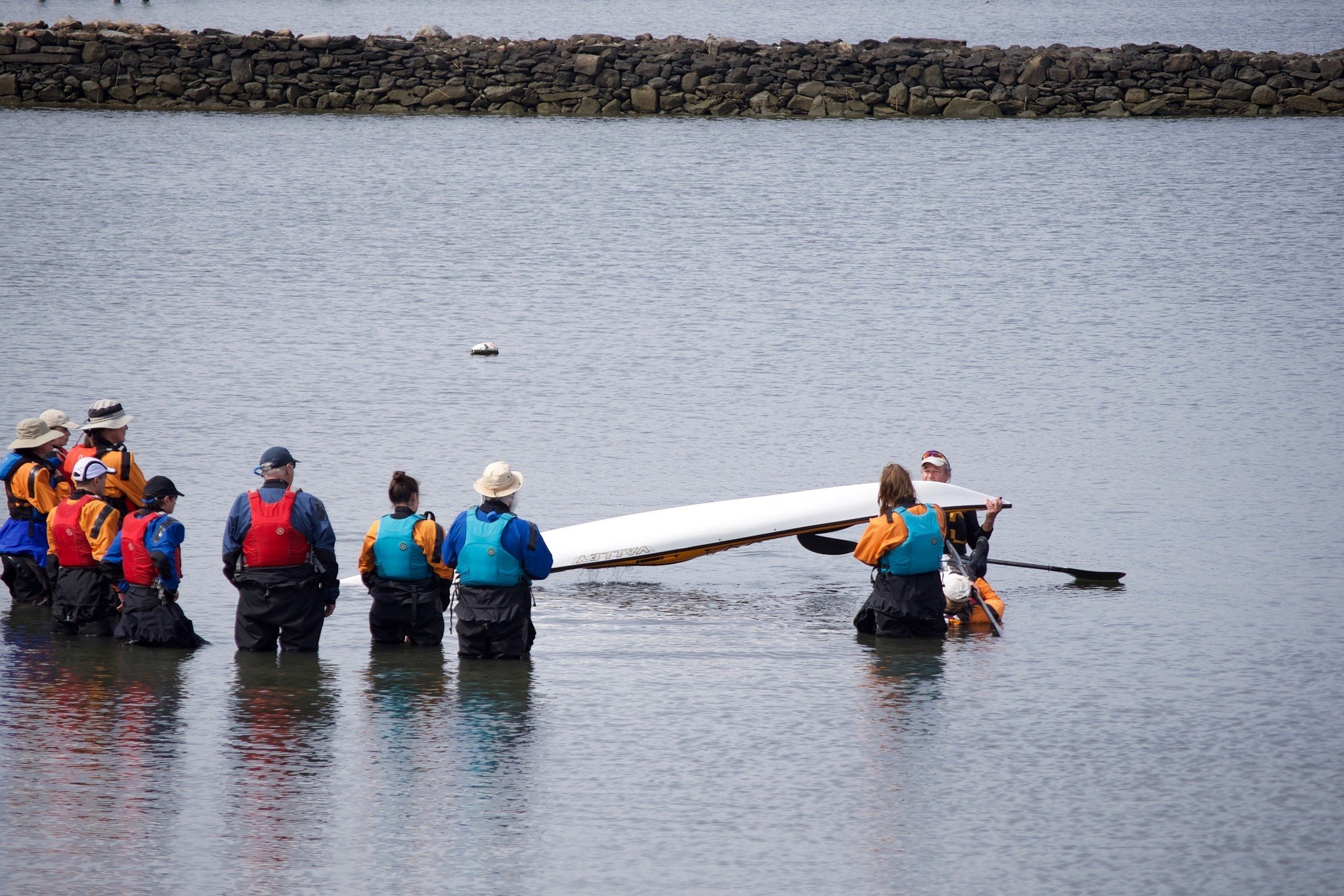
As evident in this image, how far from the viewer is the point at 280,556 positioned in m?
9.99

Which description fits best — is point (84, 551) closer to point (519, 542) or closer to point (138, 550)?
point (138, 550)

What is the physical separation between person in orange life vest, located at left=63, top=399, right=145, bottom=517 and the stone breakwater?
37.6 meters

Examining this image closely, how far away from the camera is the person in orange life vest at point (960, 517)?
11781 mm

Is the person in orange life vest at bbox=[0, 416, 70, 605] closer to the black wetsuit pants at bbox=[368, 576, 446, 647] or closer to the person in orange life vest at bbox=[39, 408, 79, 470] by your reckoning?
the person in orange life vest at bbox=[39, 408, 79, 470]

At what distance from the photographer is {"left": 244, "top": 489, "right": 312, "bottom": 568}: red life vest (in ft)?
32.4

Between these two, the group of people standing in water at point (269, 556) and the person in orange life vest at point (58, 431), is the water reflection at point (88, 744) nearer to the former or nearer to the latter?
the group of people standing in water at point (269, 556)

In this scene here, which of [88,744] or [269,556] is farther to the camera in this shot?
[269,556]

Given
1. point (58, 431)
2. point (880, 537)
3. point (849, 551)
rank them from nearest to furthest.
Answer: point (880, 537)
point (58, 431)
point (849, 551)

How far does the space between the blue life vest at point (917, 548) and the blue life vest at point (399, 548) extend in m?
3.00

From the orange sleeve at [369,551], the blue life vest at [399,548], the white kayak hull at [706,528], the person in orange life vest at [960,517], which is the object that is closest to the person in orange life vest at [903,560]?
the person in orange life vest at [960,517]

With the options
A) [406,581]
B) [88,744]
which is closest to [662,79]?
[406,581]

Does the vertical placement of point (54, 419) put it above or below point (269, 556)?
above

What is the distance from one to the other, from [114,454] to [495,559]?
2.87 meters

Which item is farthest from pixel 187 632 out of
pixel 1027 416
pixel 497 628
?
pixel 1027 416
